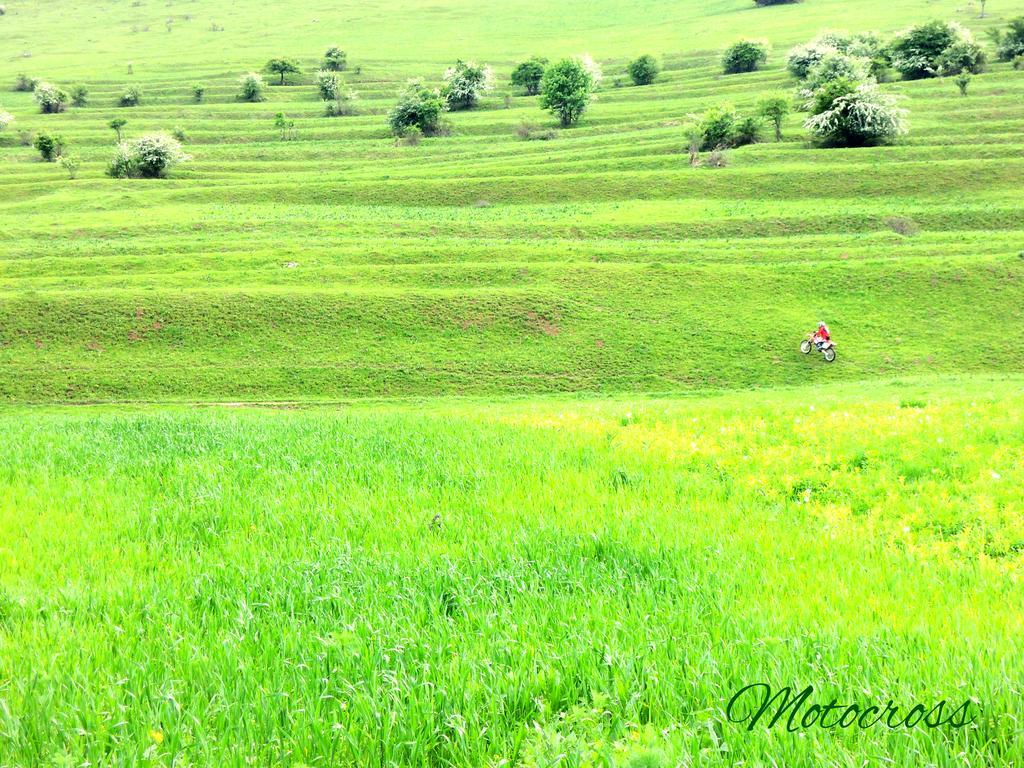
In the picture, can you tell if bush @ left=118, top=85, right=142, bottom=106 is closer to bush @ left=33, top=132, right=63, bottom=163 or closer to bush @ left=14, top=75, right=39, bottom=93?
bush @ left=14, top=75, right=39, bottom=93

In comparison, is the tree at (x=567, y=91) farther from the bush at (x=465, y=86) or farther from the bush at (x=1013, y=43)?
the bush at (x=1013, y=43)

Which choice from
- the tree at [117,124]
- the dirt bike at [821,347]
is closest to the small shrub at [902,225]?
the dirt bike at [821,347]

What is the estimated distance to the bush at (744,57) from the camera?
551 ft

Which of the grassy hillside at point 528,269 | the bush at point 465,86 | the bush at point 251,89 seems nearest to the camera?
the grassy hillside at point 528,269

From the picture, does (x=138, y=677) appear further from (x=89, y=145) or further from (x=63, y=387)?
(x=89, y=145)

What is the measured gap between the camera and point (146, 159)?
114 metres

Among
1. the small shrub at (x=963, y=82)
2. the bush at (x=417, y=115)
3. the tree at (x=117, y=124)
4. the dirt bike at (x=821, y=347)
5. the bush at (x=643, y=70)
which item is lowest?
the dirt bike at (x=821, y=347)

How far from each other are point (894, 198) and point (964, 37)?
80816 mm

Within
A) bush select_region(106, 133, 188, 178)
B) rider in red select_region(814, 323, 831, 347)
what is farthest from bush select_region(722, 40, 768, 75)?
rider in red select_region(814, 323, 831, 347)

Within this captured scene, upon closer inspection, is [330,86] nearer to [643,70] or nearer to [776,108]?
[643,70]

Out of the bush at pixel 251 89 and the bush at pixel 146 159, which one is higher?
the bush at pixel 251 89

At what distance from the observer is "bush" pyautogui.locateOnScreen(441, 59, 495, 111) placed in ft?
535

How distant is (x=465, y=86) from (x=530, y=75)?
1802 cm

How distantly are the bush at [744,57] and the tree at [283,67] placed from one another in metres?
114
